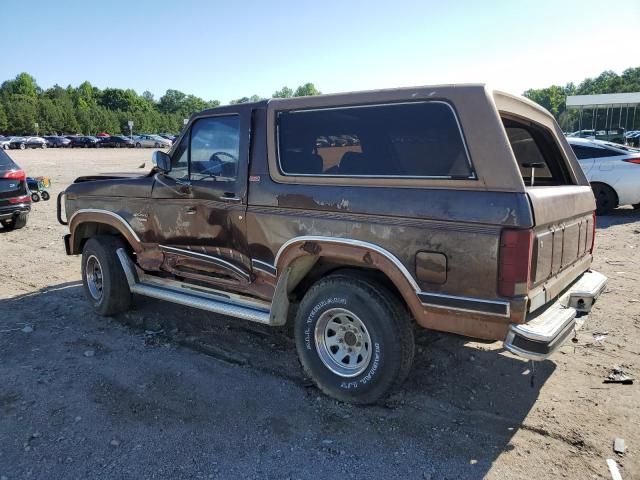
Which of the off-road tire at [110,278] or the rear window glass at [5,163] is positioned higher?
the rear window glass at [5,163]

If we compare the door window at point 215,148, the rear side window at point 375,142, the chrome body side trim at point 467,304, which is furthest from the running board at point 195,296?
the chrome body side trim at point 467,304

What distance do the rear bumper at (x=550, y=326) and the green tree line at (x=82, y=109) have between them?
47422 millimetres

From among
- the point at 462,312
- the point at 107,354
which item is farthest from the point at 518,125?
the point at 107,354

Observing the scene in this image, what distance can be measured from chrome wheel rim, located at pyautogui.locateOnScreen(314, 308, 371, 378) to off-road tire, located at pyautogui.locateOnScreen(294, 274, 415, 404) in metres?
0.03

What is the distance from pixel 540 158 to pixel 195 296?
11.3 ft

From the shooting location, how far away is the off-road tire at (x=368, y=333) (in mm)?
3381

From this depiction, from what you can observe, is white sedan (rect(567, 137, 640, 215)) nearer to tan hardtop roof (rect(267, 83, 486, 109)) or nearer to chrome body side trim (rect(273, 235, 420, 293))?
tan hardtop roof (rect(267, 83, 486, 109))

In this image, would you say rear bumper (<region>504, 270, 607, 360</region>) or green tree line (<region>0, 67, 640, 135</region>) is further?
green tree line (<region>0, 67, 640, 135</region>)

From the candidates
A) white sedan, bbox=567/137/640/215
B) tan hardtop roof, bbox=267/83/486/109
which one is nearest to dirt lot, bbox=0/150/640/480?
tan hardtop roof, bbox=267/83/486/109

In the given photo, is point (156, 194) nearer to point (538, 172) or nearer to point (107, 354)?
point (107, 354)

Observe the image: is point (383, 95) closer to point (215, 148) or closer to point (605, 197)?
point (215, 148)

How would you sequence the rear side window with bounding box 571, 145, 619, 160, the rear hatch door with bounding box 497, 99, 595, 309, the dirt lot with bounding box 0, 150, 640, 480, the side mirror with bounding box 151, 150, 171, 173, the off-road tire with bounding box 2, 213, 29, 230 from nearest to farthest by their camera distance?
the dirt lot with bounding box 0, 150, 640, 480, the rear hatch door with bounding box 497, 99, 595, 309, the side mirror with bounding box 151, 150, 171, 173, the off-road tire with bounding box 2, 213, 29, 230, the rear side window with bounding box 571, 145, 619, 160

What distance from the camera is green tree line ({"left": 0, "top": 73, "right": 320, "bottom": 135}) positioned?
84.1 metres

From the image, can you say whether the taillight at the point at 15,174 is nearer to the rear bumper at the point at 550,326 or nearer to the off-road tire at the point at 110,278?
the off-road tire at the point at 110,278
